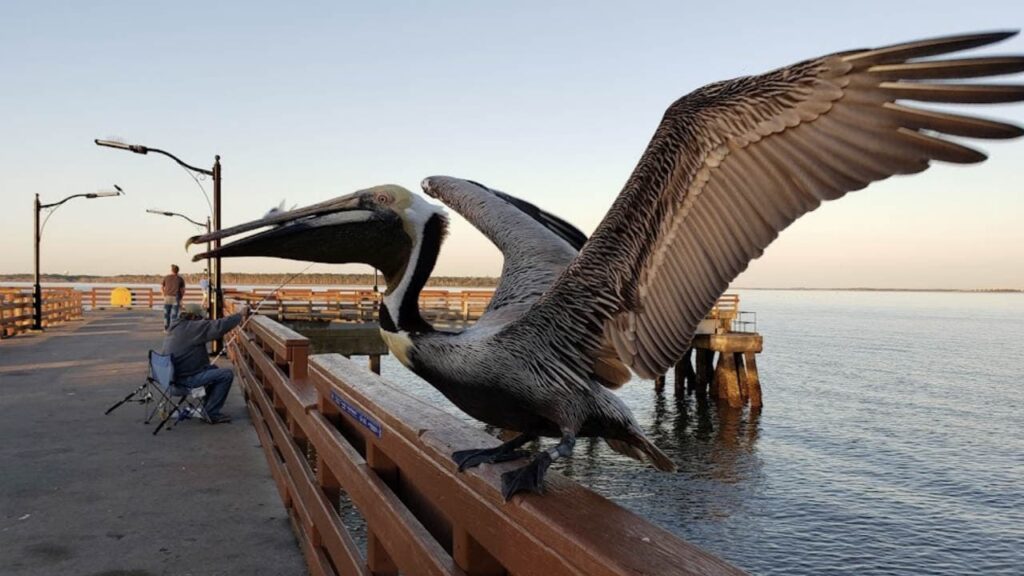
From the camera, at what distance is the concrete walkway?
A: 15.2 ft

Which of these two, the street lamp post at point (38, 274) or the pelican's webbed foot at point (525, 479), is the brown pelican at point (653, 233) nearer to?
the pelican's webbed foot at point (525, 479)

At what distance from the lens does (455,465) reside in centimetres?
233

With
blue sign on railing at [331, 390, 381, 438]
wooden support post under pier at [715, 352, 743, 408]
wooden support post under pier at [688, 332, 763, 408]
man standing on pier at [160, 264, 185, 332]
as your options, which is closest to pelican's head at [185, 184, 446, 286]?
blue sign on railing at [331, 390, 381, 438]

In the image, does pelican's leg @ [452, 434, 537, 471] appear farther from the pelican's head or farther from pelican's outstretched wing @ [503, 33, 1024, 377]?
the pelican's head

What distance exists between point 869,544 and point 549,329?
15092mm

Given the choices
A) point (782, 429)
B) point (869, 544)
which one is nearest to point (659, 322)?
point (869, 544)

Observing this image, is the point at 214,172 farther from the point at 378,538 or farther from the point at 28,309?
the point at 378,538

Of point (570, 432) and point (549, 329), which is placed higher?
point (549, 329)

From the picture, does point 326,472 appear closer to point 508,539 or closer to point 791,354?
point 508,539

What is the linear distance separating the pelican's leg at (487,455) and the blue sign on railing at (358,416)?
0.89 metres

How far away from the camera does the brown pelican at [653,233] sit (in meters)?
1.91

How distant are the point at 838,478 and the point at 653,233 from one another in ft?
65.3

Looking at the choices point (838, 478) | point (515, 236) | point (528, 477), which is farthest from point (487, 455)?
point (838, 478)

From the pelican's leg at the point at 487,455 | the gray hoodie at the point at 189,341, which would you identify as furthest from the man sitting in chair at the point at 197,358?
the pelican's leg at the point at 487,455
